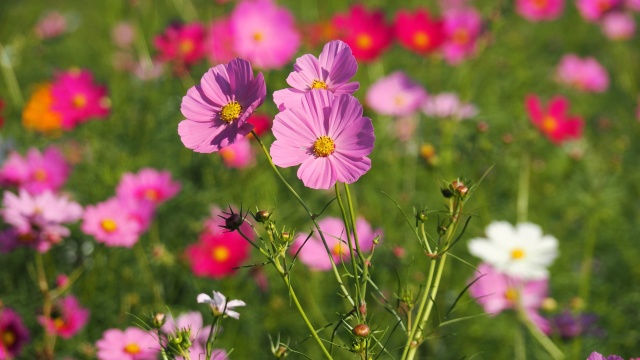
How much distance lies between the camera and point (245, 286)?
5.53ft

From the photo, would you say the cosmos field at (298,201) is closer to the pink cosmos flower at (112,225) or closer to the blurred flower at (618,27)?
the pink cosmos flower at (112,225)

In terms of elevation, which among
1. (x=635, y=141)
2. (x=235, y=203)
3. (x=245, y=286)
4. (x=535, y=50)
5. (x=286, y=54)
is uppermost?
(x=535, y=50)

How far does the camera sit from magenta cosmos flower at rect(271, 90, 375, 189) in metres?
0.68

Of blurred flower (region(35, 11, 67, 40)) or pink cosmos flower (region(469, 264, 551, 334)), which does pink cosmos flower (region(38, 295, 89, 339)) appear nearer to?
pink cosmos flower (region(469, 264, 551, 334))

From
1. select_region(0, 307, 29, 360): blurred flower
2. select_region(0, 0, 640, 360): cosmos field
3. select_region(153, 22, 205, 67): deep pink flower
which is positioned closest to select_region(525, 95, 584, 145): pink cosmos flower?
select_region(0, 0, 640, 360): cosmos field

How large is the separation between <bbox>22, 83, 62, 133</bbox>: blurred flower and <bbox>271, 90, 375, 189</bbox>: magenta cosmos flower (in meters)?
1.21

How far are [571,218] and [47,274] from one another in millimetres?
1418

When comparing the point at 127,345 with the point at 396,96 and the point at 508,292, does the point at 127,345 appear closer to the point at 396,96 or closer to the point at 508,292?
the point at 508,292

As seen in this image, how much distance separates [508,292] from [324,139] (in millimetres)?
959

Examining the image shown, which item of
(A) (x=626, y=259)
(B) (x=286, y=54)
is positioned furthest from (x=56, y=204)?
(A) (x=626, y=259)

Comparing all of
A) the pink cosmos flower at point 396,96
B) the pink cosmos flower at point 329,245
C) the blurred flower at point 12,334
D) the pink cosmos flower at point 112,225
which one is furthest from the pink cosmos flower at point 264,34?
the blurred flower at point 12,334

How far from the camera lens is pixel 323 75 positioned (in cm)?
75

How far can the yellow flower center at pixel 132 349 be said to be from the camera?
1069mm

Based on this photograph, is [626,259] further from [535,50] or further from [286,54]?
[535,50]
